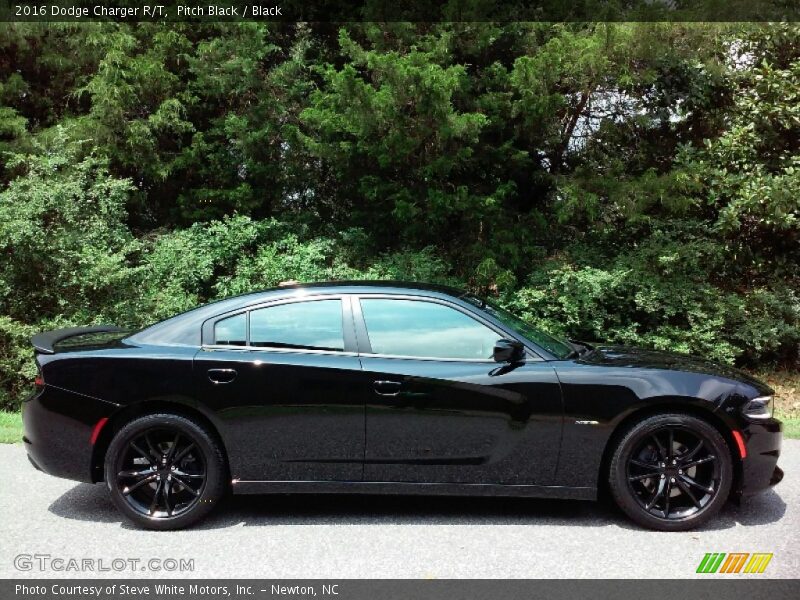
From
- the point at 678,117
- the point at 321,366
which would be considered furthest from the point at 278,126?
the point at 321,366

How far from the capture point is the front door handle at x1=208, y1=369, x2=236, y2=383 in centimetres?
454

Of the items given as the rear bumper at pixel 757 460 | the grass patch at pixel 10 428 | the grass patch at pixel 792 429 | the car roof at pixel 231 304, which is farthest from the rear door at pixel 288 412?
the grass patch at pixel 792 429

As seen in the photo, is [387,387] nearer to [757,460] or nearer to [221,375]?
[221,375]

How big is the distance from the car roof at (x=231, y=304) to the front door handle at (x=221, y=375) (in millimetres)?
257

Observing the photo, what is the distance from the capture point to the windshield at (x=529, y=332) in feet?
15.6

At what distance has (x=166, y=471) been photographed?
4.53m

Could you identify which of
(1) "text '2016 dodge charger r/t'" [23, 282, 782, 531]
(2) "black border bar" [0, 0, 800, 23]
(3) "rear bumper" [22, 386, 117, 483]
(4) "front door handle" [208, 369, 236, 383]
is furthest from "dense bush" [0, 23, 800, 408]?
(4) "front door handle" [208, 369, 236, 383]

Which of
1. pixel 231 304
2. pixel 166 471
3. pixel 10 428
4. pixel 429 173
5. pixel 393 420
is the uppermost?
pixel 429 173

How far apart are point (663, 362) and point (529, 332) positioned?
88cm

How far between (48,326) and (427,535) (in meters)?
6.97

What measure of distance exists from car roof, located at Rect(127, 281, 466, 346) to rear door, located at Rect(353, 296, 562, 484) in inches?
22.0

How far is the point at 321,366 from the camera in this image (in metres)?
4.54

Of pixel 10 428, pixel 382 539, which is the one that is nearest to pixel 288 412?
pixel 382 539
